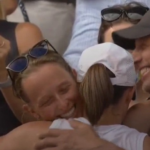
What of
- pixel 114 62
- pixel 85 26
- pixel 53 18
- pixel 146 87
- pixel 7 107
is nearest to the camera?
pixel 114 62

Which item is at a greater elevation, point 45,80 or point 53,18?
point 45,80

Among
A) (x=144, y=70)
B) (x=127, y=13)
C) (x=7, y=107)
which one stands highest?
(x=127, y=13)

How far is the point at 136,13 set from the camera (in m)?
1.89

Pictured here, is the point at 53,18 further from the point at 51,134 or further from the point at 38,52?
the point at 51,134

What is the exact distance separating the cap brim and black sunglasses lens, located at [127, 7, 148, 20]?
Answer: 0.59ft

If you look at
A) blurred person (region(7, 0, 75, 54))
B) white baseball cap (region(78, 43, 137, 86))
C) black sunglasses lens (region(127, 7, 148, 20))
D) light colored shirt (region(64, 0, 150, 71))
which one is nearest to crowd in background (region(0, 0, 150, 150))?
white baseball cap (region(78, 43, 137, 86))

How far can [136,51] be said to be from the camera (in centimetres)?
166

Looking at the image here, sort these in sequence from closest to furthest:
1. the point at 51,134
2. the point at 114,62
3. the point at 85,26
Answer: the point at 51,134
the point at 114,62
the point at 85,26

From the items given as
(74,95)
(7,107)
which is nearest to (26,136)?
(74,95)

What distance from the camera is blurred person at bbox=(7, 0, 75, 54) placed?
2471 millimetres

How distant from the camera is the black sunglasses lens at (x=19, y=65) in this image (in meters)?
1.45

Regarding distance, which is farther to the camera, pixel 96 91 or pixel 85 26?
pixel 85 26

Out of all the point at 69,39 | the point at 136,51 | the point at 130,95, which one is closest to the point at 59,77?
the point at 130,95

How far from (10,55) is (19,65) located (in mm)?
330
